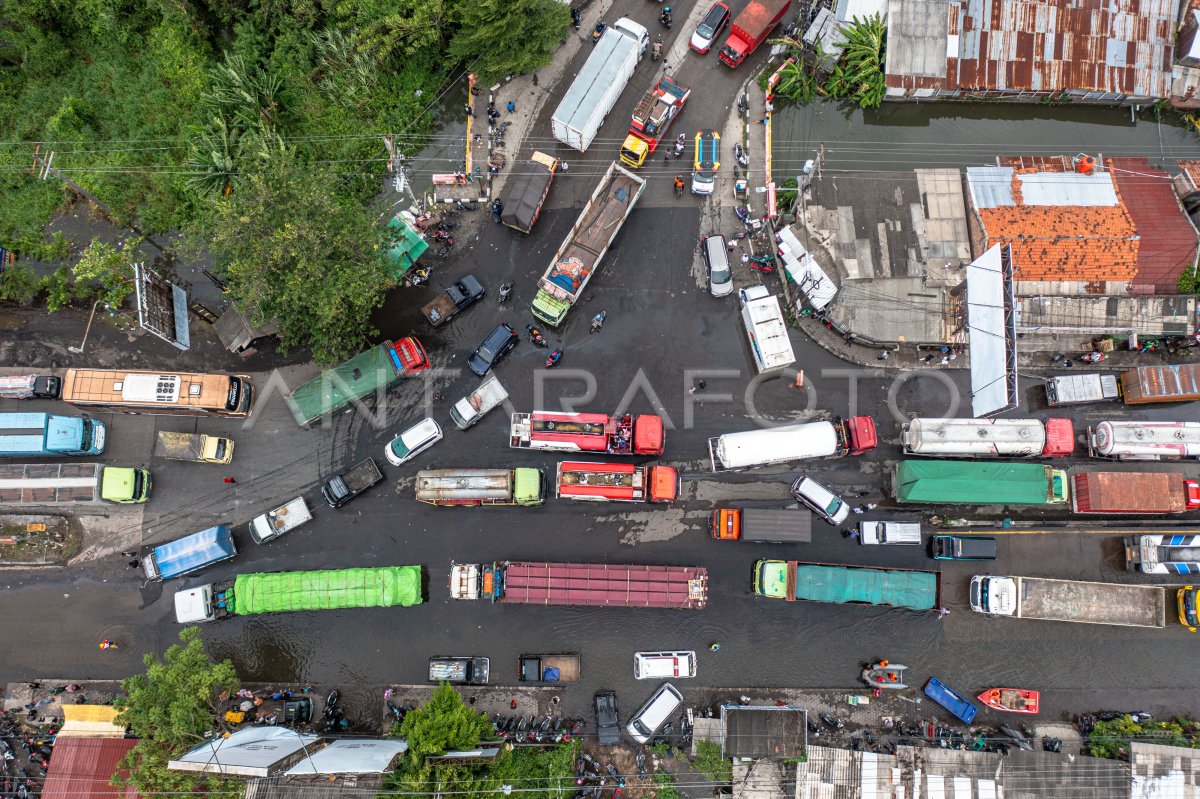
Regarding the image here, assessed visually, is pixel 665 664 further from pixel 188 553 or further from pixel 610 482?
pixel 188 553

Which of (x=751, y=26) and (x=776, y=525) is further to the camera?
(x=751, y=26)

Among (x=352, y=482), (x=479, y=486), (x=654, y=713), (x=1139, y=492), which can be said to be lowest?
(x=654, y=713)

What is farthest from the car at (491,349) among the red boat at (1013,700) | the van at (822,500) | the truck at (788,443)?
the red boat at (1013,700)

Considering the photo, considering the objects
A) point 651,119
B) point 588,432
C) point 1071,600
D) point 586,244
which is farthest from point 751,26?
point 1071,600

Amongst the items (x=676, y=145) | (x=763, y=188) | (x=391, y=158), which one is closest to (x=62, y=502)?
(x=391, y=158)

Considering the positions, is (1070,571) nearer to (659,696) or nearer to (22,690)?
(659,696)
